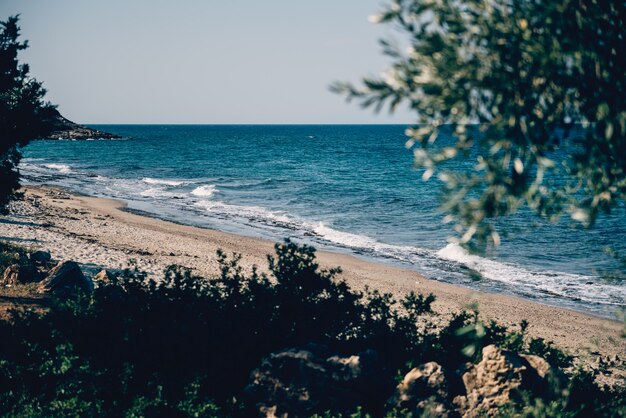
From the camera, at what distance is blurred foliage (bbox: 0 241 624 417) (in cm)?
800

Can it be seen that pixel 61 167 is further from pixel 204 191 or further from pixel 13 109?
pixel 13 109

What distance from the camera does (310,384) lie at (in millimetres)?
7895

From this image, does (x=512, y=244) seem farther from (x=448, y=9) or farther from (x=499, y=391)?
(x=448, y=9)

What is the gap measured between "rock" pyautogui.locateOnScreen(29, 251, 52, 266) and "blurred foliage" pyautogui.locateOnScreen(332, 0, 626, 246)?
15.2 m

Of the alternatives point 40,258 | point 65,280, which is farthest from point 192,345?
point 40,258

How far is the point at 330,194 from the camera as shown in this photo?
2003 inches

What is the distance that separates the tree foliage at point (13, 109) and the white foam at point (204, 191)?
35.4 metres

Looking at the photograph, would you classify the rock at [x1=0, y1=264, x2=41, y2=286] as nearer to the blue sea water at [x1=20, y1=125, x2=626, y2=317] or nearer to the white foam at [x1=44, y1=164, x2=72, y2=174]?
the blue sea water at [x1=20, y1=125, x2=626, y2=317]

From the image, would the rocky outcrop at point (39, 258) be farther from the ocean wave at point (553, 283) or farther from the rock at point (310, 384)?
the ocean wave at point (553, 283)

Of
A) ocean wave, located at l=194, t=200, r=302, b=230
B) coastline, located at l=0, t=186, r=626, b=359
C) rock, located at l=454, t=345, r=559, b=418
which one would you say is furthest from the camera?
ocean wave, located at l=194, t=200, r=302, b=230

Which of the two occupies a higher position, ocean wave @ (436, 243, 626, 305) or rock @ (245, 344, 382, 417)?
rock @ (245, 344, 382, 417)

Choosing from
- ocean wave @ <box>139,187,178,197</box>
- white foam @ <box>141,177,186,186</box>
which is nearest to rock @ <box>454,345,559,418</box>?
ocean wave @ <box>139,187,178,197</box>

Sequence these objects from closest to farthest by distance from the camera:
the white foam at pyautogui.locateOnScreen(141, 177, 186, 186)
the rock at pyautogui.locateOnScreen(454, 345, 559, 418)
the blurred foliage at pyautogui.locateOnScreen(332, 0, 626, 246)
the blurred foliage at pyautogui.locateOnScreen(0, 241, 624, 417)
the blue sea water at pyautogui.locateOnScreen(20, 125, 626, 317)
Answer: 1. the blurred foliage at pyautogui.locateOnScreen(332, 0, 626, 246)
2. the rock at pyautogui.locateOnScreen(454, 345, 559, 418)
3. the blurred foliage at pyautogui.locateOnScreen(0, 241, 624, 417)
4. the blue sea water at pyautogui.locateOnScreen(20, 125, 626, 317)
5. the white foam at pyautogui.locateOnScreen(141, 177, 186, 186)

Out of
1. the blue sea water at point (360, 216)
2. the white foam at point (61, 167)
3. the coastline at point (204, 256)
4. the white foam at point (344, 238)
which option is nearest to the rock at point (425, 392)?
the blue sea water at point (360, 216)
